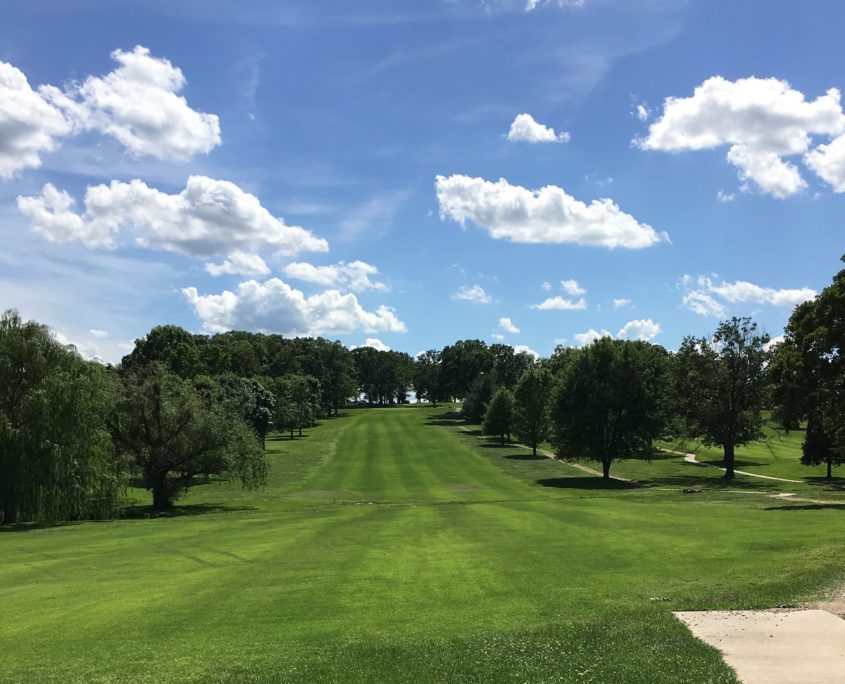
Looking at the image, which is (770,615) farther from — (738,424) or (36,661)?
(738,424)

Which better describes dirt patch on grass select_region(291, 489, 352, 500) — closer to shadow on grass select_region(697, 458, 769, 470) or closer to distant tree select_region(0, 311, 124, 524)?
distant tree select_region(0, 311, 124, 524)

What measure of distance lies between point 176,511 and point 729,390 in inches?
1968

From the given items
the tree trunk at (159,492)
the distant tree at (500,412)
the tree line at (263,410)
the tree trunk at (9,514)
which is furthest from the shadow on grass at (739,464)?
the tree trunk at (9,514)

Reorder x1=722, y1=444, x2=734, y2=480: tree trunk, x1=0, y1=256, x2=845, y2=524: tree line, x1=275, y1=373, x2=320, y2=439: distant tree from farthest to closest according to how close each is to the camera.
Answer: x1=275, y1=373, x2=320, y2=439: distant tree → x1=722, y1=444, x2=734, y2=480: tree trunk → x1=0, y1=256, x2=845, y2=524: tree line

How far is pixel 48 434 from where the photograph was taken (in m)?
35.6

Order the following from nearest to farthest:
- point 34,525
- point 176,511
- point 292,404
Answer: point 34,525 < point 176,511 < point 292,404

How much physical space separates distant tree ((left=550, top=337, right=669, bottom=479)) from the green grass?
2738cm

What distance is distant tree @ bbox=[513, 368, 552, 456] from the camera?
84125 mm

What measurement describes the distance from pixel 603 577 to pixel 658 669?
666cm

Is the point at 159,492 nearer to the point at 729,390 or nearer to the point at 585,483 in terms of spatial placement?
the point at 585,483

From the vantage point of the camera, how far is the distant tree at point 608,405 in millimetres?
61031

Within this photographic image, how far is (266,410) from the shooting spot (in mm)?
90312

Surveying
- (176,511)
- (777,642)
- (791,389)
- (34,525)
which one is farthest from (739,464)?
(777,642)

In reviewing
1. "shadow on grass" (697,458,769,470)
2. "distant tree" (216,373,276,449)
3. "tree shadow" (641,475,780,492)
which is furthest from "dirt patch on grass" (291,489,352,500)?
"shadow on grass" (697,458,769,470)
